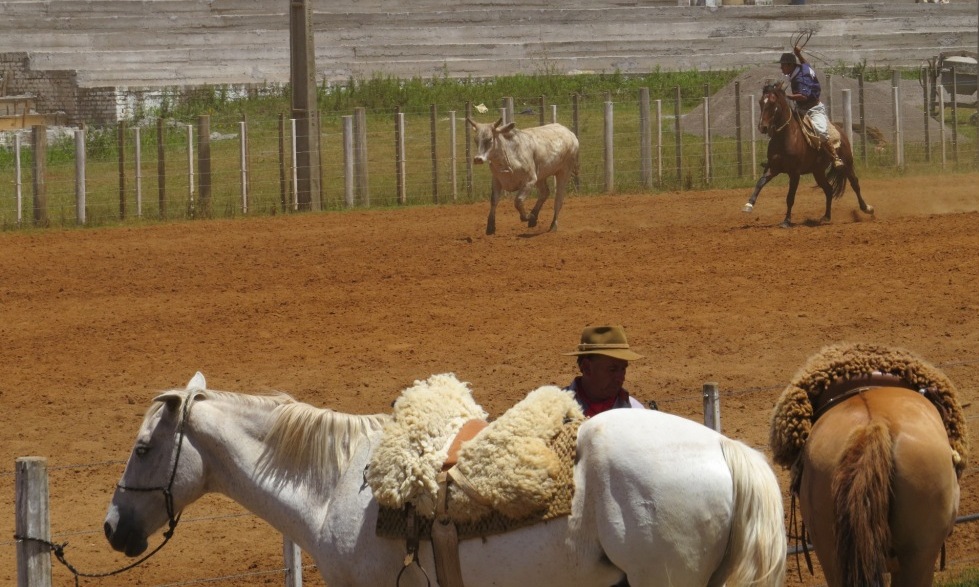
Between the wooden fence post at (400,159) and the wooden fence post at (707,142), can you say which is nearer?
the wooden fence post at (400,159)

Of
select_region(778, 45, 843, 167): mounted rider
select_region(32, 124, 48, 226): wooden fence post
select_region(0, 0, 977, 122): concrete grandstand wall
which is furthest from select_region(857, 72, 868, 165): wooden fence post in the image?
select_region(32, 124, 48, 226): wooden fence post

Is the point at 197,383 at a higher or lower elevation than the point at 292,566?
higher

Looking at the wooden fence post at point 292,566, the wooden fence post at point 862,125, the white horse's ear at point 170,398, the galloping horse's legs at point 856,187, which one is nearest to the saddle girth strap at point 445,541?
the white horse's ear at point 170,398

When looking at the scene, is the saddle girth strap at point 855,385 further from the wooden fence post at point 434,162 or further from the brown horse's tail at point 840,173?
the wooden fence post at point 434,162

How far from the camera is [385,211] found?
23.8 m

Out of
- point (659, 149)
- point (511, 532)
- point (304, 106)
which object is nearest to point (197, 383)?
point (511, 532)

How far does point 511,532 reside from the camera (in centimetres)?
541

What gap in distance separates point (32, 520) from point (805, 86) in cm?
1724

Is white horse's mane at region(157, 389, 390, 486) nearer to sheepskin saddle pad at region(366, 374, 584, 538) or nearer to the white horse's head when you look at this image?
the white horse's head

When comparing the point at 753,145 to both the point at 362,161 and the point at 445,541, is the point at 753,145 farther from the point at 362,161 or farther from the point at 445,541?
the point at 445,541

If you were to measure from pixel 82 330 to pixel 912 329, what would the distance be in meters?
8.15

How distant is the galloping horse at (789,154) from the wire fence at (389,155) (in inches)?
212

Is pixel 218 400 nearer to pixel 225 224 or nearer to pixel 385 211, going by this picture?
pixel 225 224

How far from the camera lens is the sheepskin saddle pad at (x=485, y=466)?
530cm
